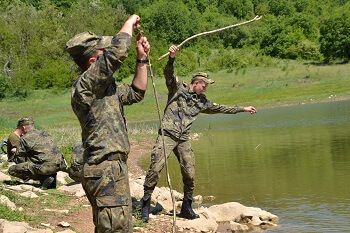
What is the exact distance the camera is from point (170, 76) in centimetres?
864

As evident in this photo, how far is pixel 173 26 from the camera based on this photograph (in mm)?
82500

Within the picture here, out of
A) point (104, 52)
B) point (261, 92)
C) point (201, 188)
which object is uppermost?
point (104, 52)

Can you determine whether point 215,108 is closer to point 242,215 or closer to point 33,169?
point 242,215

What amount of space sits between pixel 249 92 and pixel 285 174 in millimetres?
38119

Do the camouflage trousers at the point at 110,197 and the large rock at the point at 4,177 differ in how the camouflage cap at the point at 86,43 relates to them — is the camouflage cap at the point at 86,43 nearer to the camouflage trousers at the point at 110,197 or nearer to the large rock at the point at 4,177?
the camouflage trousers at the point at 110,197

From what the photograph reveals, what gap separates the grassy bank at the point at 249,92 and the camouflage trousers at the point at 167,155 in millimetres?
33313

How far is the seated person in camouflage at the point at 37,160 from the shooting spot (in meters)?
10.5

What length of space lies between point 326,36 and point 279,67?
9.01 metres

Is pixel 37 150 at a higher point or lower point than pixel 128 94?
lower

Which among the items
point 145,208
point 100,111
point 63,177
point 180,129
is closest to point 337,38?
point 63,177

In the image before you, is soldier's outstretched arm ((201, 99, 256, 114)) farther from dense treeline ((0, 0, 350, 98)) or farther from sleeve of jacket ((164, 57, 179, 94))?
dense treeline ((0, 0, 350, 98))

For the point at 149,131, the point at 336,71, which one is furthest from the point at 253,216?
the point at 336,71

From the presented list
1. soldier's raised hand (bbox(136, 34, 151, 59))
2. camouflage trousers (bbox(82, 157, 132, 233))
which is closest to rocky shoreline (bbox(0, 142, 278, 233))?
camouflage trousers (bbox(82, 157, 132, 233))

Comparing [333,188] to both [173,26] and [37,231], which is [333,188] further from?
[173,26]
